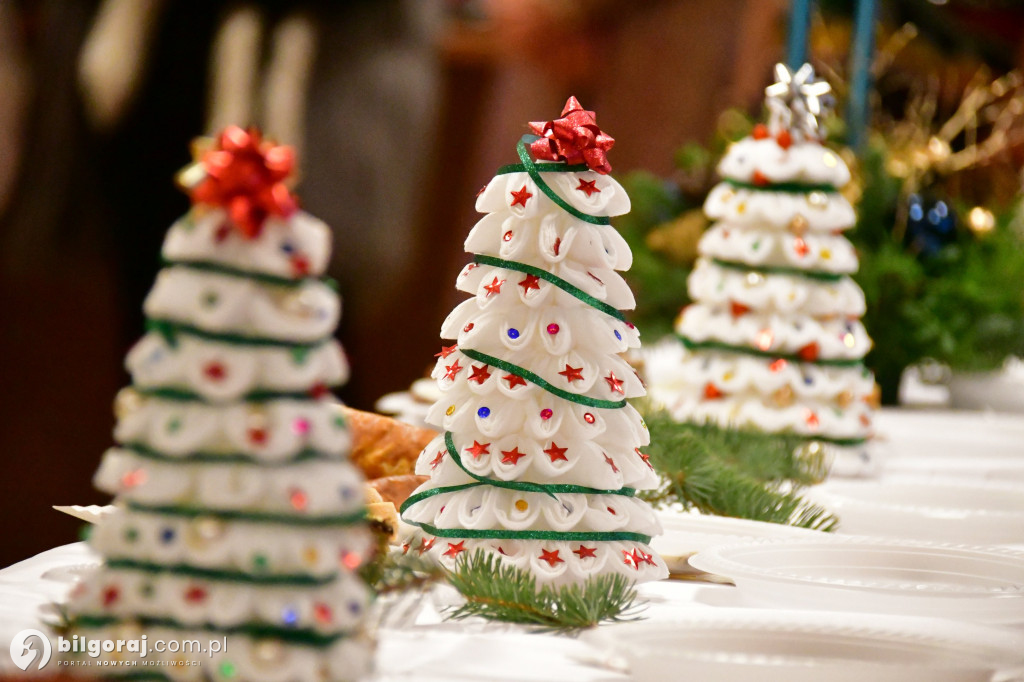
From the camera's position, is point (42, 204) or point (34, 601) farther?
point (42, 204)

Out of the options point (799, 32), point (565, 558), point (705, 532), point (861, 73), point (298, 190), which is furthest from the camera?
point (861, 73)

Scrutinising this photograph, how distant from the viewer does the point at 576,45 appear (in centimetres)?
379

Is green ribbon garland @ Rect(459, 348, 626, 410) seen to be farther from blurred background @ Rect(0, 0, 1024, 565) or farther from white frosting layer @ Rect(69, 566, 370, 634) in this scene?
blurred background @ Rect(0, 0, 1024, 565)

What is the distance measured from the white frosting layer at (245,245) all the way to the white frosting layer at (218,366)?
46 millimetres

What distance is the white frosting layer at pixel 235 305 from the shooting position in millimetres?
674

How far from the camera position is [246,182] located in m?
0.69

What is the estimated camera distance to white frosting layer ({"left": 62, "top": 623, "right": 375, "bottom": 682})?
0.68m

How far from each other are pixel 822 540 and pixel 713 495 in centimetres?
23

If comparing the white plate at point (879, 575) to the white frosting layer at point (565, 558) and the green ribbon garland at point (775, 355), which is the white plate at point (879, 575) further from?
the green ribbon garland at point (775, 355)

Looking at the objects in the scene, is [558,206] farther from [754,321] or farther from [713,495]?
[754,321]


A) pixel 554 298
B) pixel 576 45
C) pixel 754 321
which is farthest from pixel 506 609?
pixel 576 45

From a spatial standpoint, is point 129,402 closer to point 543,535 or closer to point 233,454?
point 233,454

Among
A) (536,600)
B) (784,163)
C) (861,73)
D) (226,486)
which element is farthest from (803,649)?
(861,73)

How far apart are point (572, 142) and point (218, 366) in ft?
1.57
